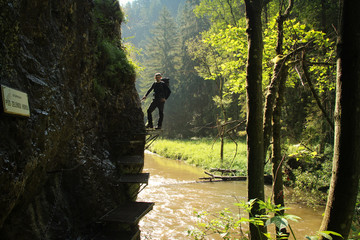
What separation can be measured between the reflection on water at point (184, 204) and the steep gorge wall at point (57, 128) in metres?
2.41

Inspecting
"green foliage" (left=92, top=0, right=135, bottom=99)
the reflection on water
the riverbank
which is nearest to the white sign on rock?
the riverbank

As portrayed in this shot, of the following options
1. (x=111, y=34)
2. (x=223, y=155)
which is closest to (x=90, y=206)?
(x=111, y=34)

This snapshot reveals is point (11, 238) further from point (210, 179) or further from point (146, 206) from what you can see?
point (210, 179)

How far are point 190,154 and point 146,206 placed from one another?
16474mm

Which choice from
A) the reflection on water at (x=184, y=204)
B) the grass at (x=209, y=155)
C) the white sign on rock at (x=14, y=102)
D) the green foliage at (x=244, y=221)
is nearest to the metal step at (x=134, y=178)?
the reflection on water at (x=184, y=204)

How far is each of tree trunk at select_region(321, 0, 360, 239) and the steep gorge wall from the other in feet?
10.5

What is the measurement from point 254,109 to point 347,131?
4.32 feet

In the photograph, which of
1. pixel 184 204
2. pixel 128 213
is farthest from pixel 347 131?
pixel 184 204

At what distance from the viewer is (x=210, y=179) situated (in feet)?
45.1

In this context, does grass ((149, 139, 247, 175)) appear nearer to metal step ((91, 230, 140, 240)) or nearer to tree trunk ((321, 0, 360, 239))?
metal step ((91, 230, 140, 240))

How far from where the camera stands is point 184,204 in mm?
10055

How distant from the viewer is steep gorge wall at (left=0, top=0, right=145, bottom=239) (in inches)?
108

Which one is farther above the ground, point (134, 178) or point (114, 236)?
point (134, 178)

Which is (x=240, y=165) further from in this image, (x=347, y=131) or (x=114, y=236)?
(x=347, y=131)
